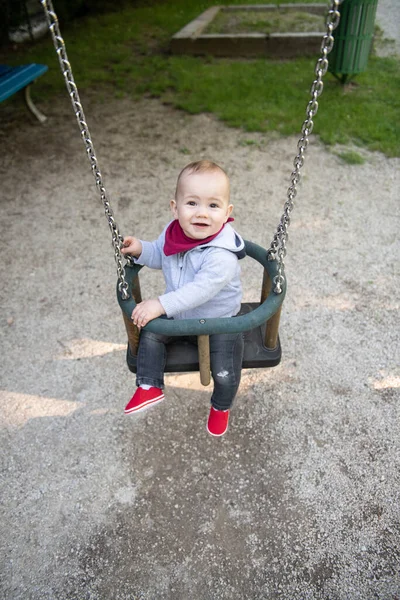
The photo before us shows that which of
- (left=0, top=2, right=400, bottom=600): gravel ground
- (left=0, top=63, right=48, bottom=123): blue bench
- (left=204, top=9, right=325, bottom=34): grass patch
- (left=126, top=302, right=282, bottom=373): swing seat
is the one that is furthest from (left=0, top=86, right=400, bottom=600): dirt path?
(left=204, top=9, right=325, bottom=34): grass patch

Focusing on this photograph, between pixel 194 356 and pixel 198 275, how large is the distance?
1.19 ft

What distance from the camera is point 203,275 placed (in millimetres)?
1796

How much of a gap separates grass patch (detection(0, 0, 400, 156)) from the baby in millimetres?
3493

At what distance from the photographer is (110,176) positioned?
4.51 m

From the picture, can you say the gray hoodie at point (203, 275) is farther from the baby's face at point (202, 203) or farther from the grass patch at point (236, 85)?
the grass patch at point (236, 85)

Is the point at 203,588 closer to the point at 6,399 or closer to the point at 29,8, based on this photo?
the point at 6,399

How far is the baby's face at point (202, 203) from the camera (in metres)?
1.75

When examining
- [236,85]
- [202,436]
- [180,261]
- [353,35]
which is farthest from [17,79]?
[202,436]

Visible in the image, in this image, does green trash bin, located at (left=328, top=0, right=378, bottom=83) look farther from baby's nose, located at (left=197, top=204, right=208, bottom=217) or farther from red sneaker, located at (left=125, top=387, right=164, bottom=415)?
red sneaker, located at (left=125, top=387, right=164, bottom=415)

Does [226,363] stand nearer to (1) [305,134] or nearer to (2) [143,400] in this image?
(2) [143,400]

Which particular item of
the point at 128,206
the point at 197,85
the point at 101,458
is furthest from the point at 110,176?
the point at 101,458

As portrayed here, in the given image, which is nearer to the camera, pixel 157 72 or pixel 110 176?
pixel 110 176

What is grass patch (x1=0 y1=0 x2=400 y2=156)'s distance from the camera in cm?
512

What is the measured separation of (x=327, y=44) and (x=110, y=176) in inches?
135
